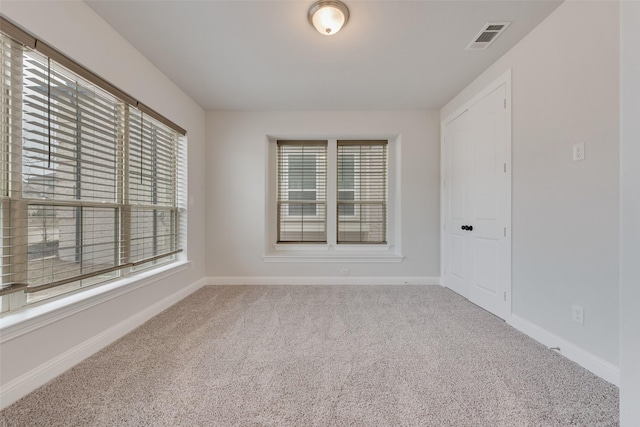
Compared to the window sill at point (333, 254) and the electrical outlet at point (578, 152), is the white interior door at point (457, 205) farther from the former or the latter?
the electrical outlet at point (578, 152)

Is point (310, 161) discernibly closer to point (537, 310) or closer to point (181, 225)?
point (181, 225)

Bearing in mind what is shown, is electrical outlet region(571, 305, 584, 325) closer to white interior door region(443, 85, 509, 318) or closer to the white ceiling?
white interior door region(443, 85, 509, 318)

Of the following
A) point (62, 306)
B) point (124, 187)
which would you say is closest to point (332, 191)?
point (124, 187)

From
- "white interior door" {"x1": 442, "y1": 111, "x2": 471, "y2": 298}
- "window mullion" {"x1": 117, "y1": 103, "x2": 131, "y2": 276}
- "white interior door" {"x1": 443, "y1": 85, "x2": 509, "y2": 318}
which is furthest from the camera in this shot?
"white interior door" {"x1": 442, "y1": 111, "x2": 471, "y2": 298}

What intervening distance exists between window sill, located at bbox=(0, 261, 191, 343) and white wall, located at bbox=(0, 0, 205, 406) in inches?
1.1

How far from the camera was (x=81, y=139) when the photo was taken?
1.85 metres

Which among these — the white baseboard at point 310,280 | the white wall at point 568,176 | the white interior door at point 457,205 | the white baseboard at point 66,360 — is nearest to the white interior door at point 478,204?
the white interior door at point 457,205

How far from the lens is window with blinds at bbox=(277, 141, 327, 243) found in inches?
155

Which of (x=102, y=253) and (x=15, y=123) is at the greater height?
(x=15, y=123)

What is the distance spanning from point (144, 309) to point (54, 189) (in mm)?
1290

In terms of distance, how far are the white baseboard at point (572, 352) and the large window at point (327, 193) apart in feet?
6.54

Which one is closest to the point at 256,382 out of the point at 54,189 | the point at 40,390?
the point at 40,390

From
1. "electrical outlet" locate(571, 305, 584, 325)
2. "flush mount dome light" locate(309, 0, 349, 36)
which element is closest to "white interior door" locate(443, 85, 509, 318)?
"electrical outlet" locate(571, 305, 584, 325)

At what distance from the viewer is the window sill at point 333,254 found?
365cm
